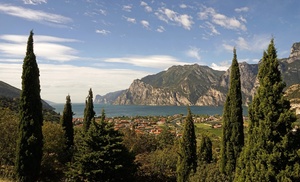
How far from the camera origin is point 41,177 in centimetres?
2100

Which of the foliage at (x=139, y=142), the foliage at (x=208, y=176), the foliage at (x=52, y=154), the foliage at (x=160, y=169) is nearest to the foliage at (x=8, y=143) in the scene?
the foliage at (x=52, y=154)

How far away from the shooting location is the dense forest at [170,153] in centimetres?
877

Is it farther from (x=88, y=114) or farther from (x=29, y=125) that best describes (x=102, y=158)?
(x=88, y=114)

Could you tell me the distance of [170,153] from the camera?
27.1 meters

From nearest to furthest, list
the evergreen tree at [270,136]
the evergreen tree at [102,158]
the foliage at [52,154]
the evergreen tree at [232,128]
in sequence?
the evergreen tree at [270,136] → the evergreen tree at [102,158] → the evergreen tree at [232,128] → the foliage at [52,154]

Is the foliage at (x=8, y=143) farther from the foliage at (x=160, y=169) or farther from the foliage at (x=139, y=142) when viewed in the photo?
the foliage at (x=139, y=142)

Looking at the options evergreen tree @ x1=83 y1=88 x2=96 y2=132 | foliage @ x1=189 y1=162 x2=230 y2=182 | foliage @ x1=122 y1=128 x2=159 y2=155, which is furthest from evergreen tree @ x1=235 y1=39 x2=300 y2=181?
foliage @ x1=122 y1=128 x2=159 y2=155

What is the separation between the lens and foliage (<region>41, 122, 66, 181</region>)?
2186 cm

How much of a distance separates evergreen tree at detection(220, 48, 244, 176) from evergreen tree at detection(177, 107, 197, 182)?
2.32 meters

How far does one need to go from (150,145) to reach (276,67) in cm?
2804

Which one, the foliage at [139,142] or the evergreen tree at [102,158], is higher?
the evergreen tree at [102,158]

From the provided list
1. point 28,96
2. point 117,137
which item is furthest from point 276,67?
point 28,96

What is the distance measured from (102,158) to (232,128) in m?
9.41

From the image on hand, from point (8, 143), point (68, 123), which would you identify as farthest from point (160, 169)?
point (8, 143)
